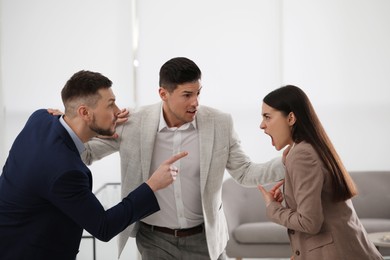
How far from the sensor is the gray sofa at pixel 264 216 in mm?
4496

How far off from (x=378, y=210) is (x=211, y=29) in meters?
2.27

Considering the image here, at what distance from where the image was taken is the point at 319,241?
6.79ft

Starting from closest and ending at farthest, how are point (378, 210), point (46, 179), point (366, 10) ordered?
point (46, 179)
point (378, 210)
point (366, 10)

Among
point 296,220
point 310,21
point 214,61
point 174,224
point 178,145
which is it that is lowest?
point 174,224

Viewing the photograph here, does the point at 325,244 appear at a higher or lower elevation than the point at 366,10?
lower

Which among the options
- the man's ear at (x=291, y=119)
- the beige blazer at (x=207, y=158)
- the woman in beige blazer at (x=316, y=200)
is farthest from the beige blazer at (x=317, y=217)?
the beige blazer at (x=207, y=158)

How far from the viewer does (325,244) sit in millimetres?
2059

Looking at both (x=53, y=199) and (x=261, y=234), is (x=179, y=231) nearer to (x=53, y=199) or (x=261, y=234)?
(x=53, y=199)

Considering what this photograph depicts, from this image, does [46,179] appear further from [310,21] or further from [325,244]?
[310,21]

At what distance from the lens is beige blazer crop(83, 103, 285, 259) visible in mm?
2676

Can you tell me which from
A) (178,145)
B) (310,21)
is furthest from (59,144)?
(310,21)

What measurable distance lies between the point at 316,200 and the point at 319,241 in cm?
18

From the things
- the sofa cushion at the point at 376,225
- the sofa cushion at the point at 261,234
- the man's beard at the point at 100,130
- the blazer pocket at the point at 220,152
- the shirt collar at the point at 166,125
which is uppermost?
the man's beard at the point at 100,130

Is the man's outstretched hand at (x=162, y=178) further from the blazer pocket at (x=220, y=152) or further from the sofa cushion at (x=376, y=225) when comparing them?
the sofa cushion at (x=376, y=225)
